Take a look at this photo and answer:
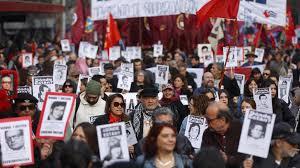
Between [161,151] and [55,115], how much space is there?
5.55ft

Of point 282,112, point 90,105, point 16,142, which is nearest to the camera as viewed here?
point 16,142

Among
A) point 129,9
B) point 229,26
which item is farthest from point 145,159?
point 229,26

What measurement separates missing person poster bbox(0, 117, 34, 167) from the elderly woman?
1.26m

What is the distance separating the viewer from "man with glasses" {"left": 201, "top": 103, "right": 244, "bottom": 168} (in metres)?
7.00

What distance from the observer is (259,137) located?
675 cm

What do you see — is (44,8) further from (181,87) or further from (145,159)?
(145,159)

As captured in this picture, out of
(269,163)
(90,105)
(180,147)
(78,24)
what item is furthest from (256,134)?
(78,24)

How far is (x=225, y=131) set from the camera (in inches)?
279

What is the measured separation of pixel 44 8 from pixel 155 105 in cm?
1998

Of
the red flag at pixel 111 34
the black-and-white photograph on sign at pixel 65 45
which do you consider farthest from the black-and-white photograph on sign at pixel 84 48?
the black-and-white photograph on sign at pixel 65 45

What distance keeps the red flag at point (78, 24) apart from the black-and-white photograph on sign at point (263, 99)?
55.1 ft

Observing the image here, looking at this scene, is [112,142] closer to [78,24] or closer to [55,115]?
[55,115]

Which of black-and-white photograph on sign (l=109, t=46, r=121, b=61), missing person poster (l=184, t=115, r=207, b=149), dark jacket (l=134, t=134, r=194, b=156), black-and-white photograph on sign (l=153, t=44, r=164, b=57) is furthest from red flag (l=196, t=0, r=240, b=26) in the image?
black-and-white photograph on sign (l=153, t=44, r=164, b=57)

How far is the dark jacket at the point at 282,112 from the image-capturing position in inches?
412
